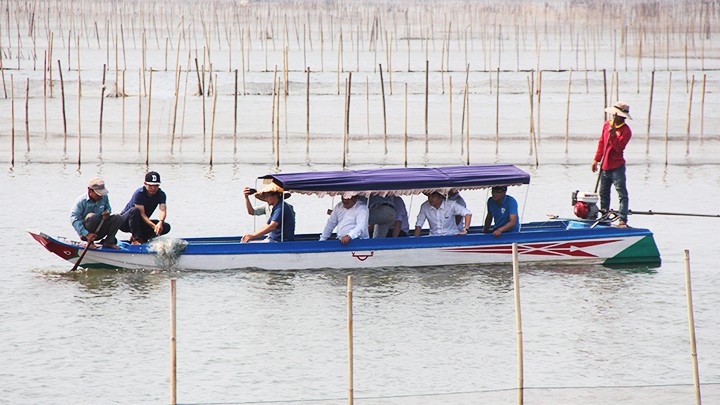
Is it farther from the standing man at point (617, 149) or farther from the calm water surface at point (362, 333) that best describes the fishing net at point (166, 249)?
the standing man at point (617, 149)

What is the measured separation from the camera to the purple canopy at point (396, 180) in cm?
1272

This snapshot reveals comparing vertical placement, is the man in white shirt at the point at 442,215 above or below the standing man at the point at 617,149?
below

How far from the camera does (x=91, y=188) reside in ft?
41.1

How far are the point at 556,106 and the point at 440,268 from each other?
1420cm

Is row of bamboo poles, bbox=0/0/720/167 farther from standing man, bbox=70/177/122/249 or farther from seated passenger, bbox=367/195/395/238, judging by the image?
standing man, bbox=70/177/122/249

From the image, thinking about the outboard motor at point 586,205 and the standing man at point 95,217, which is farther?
the outboard motor at point 586,205

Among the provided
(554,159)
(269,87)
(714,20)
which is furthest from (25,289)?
(714,20)

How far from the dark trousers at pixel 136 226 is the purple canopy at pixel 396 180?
1525 millimetres

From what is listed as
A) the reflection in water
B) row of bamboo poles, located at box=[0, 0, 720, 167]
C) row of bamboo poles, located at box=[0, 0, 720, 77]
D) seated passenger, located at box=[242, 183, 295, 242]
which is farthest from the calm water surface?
row of bamboo poles, located at box=[0, 0, 720, 77]

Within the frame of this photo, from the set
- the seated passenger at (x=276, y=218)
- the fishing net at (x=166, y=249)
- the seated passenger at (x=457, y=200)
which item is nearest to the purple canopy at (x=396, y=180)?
the seated passenger at (x=276, y=218)

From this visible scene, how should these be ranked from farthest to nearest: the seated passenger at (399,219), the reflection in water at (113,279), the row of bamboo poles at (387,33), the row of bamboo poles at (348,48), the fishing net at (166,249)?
the row of bamboo poles at (387,33) < the row of bamboo poles at (348,48) < the seated passenger at (399,219) < the fishing net at (166,249) < the reflection in water at (113,279)

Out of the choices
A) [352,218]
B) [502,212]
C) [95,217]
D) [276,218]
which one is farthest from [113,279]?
[502,212]

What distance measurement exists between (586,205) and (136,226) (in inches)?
215

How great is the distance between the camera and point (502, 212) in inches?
525
